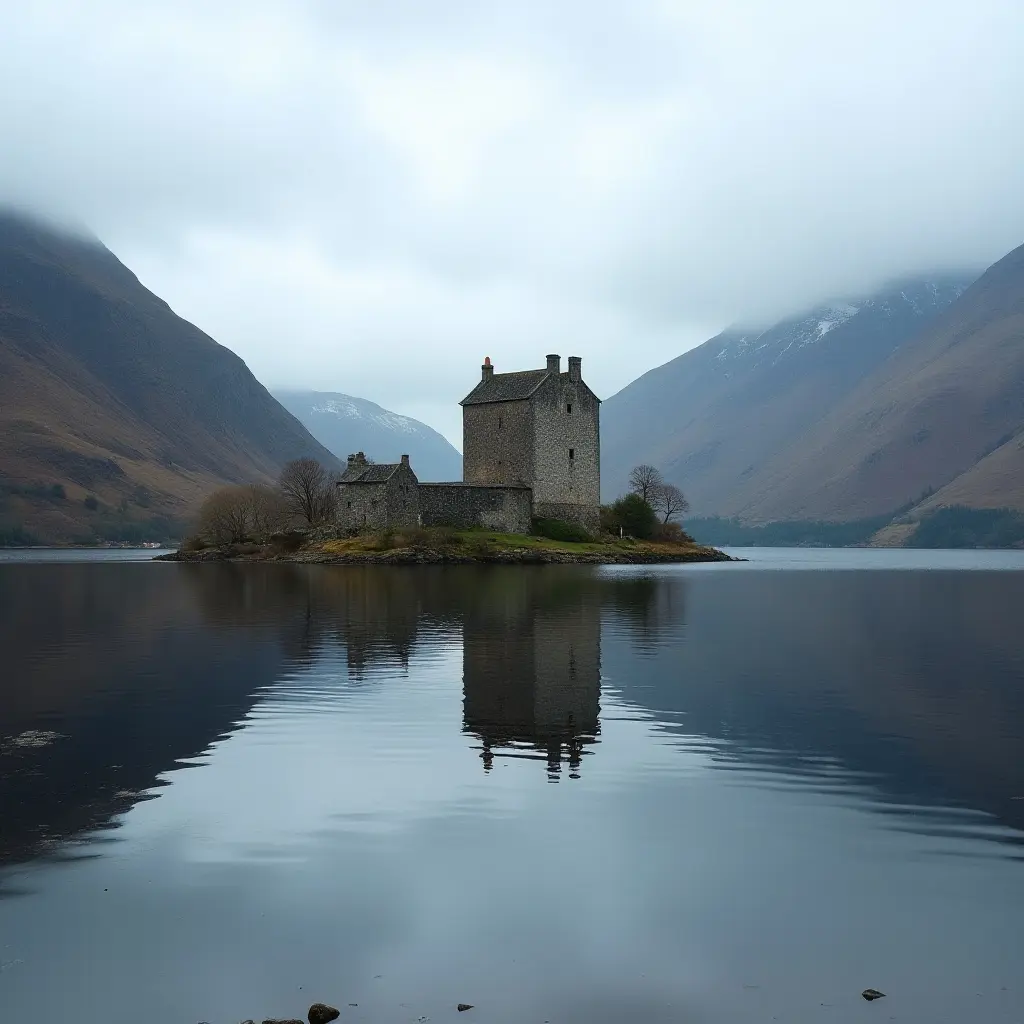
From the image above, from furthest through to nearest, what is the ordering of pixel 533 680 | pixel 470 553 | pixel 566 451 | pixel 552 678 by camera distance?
pixel 566 451 → pixel 470 553 → pixel 552 678 → pixel 533 680

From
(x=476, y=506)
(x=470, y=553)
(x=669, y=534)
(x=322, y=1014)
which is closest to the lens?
(x=322, y=1014)

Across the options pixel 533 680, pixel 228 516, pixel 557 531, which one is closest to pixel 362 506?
pixel 557 531

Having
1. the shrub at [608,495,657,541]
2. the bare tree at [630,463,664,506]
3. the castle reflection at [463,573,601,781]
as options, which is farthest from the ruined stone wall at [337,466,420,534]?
the castle reflection at [463,573,601,781]

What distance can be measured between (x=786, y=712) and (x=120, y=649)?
18.6m

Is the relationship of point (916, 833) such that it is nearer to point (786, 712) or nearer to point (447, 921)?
point (447, 921)

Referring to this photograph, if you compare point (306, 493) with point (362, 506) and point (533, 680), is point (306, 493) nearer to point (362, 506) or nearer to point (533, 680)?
point (362, 506)

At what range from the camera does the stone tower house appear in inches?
3691

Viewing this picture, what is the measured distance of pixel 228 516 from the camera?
101500mm

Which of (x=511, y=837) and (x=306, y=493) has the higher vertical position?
(x=306, y=493)

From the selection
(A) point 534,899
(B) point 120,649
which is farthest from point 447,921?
(B) point 120,649

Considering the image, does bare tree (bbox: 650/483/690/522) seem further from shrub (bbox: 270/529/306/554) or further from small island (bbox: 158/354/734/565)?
shrub (bbox: 270/529/306/554)

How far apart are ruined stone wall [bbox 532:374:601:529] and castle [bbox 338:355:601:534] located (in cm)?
8

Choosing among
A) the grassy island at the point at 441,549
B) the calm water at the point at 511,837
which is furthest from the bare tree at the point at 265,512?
the calm water at the point at 511,837

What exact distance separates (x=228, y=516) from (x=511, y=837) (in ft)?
304
